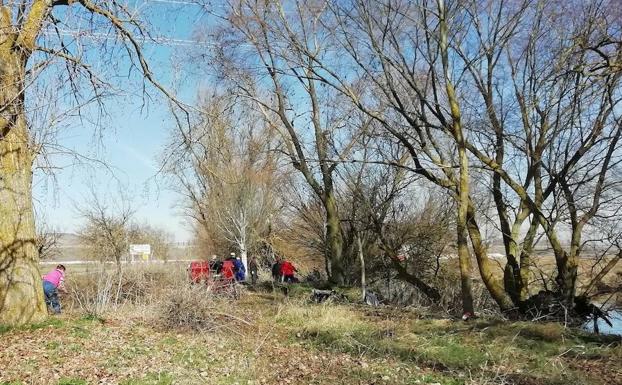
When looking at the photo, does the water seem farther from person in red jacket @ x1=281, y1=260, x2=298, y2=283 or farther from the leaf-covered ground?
person in red jacket @ x1=281, y1=260, x2=298, y2=283

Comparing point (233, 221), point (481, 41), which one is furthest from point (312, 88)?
point (233, 221)

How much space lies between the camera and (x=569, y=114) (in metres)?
12.7

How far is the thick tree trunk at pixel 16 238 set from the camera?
9305 mm

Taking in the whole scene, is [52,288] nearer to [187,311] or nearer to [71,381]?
[187,311]

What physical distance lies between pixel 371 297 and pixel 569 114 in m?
6.92

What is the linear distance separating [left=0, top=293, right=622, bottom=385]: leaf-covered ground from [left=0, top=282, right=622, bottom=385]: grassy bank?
0.05ft

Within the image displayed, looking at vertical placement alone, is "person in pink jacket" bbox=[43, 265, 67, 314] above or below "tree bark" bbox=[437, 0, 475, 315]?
below

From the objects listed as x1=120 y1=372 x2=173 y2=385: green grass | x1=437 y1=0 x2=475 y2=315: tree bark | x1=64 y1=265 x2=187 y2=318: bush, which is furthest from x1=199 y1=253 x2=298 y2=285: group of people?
x1=120 y1=372 x2=173 y2=385: green grass

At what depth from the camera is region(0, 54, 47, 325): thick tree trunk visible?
366 inches

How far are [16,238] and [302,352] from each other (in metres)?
4.97

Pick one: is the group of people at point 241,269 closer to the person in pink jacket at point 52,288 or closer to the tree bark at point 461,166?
the person in pink jacket at point 52,288

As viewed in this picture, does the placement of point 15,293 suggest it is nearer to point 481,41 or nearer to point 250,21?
point 250,21

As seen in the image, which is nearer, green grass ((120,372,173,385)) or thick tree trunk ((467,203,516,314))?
green grass ((120,372,173,385))

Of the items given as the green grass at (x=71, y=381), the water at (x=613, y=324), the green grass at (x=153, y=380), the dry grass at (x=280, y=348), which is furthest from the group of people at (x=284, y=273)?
the green grass at (x=71, y=381)
